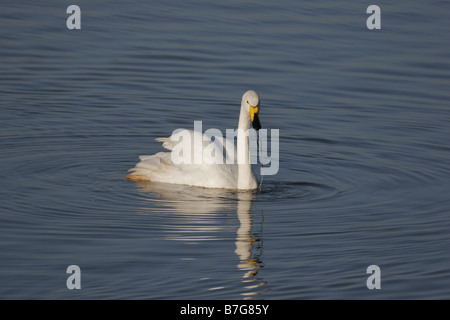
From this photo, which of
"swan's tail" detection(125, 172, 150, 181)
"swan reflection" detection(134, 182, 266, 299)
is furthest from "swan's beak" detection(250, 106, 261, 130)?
"swan's tail" detection(125, 172, 150, 181)

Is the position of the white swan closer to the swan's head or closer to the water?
the swan's head

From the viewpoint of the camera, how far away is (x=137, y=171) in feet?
45.9

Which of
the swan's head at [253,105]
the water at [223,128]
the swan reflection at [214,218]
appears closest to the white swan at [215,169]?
→ the swan's head at [253,105]

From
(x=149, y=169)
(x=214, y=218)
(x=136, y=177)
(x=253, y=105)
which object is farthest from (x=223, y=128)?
(x=214, y=218)

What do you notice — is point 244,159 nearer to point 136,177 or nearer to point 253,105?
point 253,105

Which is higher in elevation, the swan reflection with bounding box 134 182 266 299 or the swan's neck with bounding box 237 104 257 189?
the swan's neck with bounding box 237 104 257 189

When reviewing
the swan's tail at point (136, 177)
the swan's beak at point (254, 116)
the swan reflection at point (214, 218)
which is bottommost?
the swan reflection at point (214, 218)

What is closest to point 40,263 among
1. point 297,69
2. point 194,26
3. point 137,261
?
point 137,261

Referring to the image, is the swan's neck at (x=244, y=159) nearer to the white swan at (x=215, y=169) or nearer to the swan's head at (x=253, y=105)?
the white swan at (x=215, y=169)

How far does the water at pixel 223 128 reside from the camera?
1002 centimetres

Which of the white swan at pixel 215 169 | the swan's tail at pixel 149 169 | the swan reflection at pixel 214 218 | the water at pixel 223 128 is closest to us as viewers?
the water at pixel 223 128

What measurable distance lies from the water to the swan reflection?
1.4 inches

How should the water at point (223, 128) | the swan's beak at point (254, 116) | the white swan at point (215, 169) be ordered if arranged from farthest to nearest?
the white swan at point (215, 169) < the swan's beak at point (254, 116) < the water at point (223, 128)

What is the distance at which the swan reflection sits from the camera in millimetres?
10236
